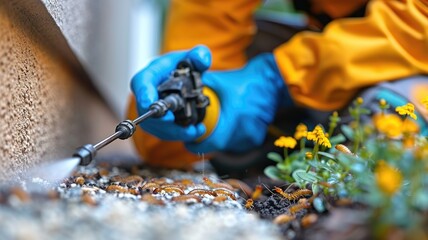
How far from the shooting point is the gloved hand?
1.29 meters

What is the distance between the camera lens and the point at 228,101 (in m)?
1.51

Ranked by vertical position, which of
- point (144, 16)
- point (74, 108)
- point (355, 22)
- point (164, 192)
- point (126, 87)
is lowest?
point (164, 192)

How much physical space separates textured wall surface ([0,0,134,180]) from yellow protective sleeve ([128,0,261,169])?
0.27 metres

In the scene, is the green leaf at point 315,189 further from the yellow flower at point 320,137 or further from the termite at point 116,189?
the termite at point 116,189

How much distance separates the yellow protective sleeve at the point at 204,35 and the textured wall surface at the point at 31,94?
0.88 feet

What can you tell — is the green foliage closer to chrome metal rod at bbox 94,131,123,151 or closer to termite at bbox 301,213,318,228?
termite at bbox 301,213,318,228

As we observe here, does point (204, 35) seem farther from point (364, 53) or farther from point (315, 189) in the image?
point (315, 189)

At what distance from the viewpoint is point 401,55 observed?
1381mm

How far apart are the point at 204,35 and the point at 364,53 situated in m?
0.57

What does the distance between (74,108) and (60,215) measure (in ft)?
3.82

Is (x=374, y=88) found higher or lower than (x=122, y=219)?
higher

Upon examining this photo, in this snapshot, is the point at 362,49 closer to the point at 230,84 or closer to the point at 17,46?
the point at 230,84

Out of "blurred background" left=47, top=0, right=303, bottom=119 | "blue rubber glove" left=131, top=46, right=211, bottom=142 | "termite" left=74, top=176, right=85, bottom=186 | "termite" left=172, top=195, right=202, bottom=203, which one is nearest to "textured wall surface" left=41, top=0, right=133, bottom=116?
"blurred background" left=47, top=0, right=303, bottom=119

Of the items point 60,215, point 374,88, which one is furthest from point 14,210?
point 374,88
